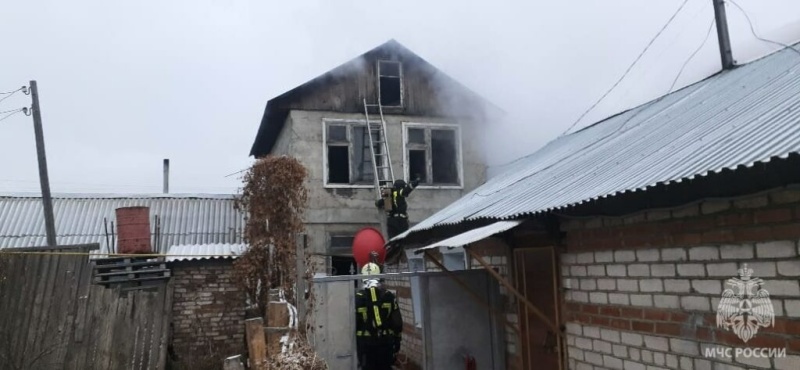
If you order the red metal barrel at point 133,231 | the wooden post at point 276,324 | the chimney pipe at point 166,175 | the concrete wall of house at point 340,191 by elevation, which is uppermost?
the chimney pipe at point 166,175

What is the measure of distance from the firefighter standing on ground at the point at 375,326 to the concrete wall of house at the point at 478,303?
3.80 ft

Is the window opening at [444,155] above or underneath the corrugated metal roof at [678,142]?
above

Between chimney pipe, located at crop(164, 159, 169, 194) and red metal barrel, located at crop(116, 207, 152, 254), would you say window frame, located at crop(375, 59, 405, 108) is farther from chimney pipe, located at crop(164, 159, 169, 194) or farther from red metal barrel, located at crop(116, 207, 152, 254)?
chimney pipe, located at crop(164, 159, 169, 194)

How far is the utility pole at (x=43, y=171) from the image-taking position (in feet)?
41.9

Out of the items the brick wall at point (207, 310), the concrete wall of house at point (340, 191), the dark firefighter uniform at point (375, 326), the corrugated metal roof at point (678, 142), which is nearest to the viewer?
the corrugated metal roof at point (678, 142)

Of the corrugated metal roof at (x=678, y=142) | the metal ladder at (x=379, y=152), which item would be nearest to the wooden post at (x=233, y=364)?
the corrugated metal roof at (x=678, y=142)

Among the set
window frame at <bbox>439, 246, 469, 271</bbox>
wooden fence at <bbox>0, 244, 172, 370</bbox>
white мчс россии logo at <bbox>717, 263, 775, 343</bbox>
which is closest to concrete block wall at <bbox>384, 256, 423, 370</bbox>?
window frame at <bbox>439, 246, 469, 271</bbox>

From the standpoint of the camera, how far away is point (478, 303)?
23.9ft

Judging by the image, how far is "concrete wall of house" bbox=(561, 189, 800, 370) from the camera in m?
3.34

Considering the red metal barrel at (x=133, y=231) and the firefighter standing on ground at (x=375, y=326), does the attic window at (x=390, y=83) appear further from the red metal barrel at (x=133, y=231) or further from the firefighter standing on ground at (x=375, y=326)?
the firefighter standing on ground at (x=375, y=326)

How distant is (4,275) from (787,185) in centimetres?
1030

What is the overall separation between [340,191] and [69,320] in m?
6.44

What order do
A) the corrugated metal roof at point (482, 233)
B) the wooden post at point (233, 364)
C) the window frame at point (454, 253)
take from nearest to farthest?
the wooden post at point (233, 364) → the corrugated metal roof at point (482, 233) → the window frame at point (454, 253)

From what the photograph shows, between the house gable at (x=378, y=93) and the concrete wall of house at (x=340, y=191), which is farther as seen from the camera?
the house gable at (x=378, y=93)
